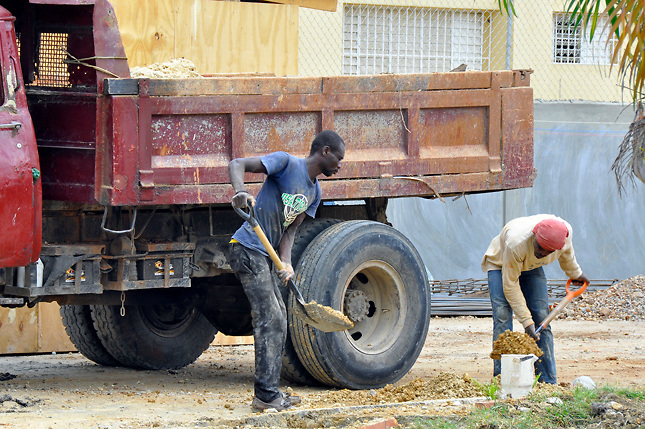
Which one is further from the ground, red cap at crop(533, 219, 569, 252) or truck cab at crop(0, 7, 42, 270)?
truck cab at crop(0, 7, 42, 270)

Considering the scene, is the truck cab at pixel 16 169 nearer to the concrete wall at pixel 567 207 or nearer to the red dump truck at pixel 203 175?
the red dump truck at pixel 203 175

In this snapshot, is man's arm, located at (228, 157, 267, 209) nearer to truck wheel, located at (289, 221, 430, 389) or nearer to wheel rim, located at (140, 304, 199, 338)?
truck wheel, located at (289, 221, 430, 389)

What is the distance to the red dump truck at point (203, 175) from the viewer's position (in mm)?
6195

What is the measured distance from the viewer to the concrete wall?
13273 millimetres

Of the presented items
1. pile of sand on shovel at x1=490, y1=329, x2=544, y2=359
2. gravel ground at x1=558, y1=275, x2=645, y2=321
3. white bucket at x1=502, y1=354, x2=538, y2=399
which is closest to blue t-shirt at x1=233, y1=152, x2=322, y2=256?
white bucket at x1=502, y1=354, x2=538, y2=399

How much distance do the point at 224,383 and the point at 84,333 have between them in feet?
4.70

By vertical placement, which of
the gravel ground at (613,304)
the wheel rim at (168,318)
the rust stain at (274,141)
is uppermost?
the rust stain at (274,141)

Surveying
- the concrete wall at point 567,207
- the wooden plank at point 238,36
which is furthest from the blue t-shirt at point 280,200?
the concrete wall at point 567,207

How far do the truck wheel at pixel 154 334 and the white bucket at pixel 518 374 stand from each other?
Answer: 3116 mm

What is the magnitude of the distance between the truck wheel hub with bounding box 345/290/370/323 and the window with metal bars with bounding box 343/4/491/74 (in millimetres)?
7104

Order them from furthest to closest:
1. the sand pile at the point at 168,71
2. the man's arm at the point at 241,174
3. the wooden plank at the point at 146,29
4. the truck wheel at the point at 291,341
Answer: the wooden plank at the point at 146,29 < the truck wheel at the point at 291,341 < the sand pile at the point at 168,71 < the man's arm at the point at 241,174

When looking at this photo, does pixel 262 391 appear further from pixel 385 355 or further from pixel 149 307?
pixel 149 307

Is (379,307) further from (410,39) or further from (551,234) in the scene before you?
(410,39)

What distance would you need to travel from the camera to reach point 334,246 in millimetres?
6996
